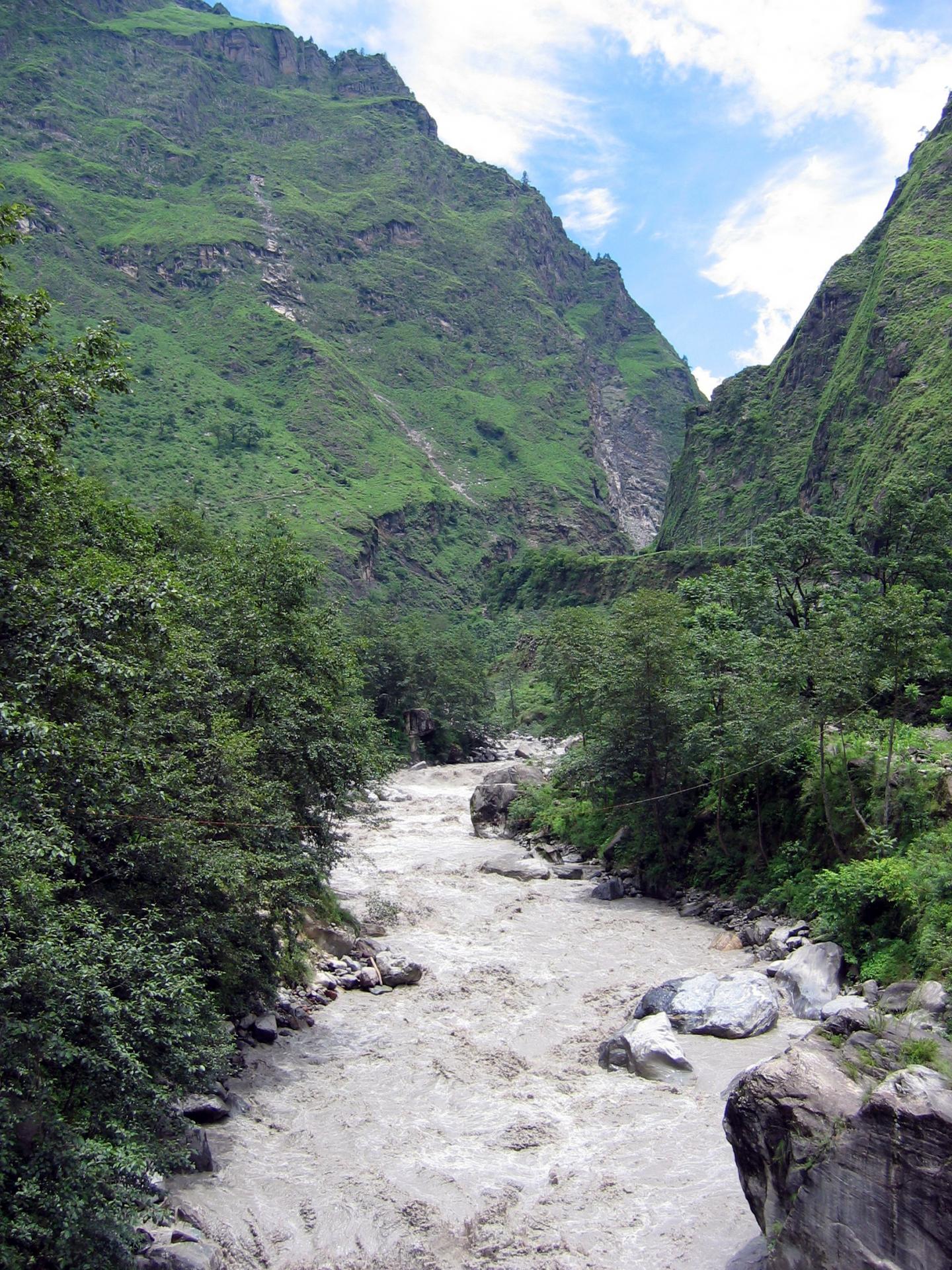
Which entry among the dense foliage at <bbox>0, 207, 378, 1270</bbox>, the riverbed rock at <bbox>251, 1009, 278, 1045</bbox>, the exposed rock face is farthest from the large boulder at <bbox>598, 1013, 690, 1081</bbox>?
the dense foliage at <bbox>0, 207, 378, 1270</bbox>

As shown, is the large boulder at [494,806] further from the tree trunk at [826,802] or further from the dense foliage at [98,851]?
the dense foliage at [98,851]

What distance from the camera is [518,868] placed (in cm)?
3244

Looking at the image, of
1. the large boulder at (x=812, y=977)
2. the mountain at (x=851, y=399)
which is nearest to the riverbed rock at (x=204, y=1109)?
the large boulder at (x=812, y=977)

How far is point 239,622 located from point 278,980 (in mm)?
7618

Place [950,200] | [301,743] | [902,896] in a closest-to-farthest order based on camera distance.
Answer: [902,896] < [301,743] < [950,200]

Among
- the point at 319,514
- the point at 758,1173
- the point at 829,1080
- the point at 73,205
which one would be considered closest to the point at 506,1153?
the point at 758,1173

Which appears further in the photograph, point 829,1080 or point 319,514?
point 319,514

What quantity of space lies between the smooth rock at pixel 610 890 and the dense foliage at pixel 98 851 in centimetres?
1395

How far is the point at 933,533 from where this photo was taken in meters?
37.9

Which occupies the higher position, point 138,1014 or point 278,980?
point 138,1014

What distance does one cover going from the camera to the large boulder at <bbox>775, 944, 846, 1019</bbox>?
17188 millimetres

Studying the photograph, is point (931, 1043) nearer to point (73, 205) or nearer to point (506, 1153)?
point (506, 1153)

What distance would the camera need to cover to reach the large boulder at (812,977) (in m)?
17.2

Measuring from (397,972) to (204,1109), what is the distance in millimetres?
7596
